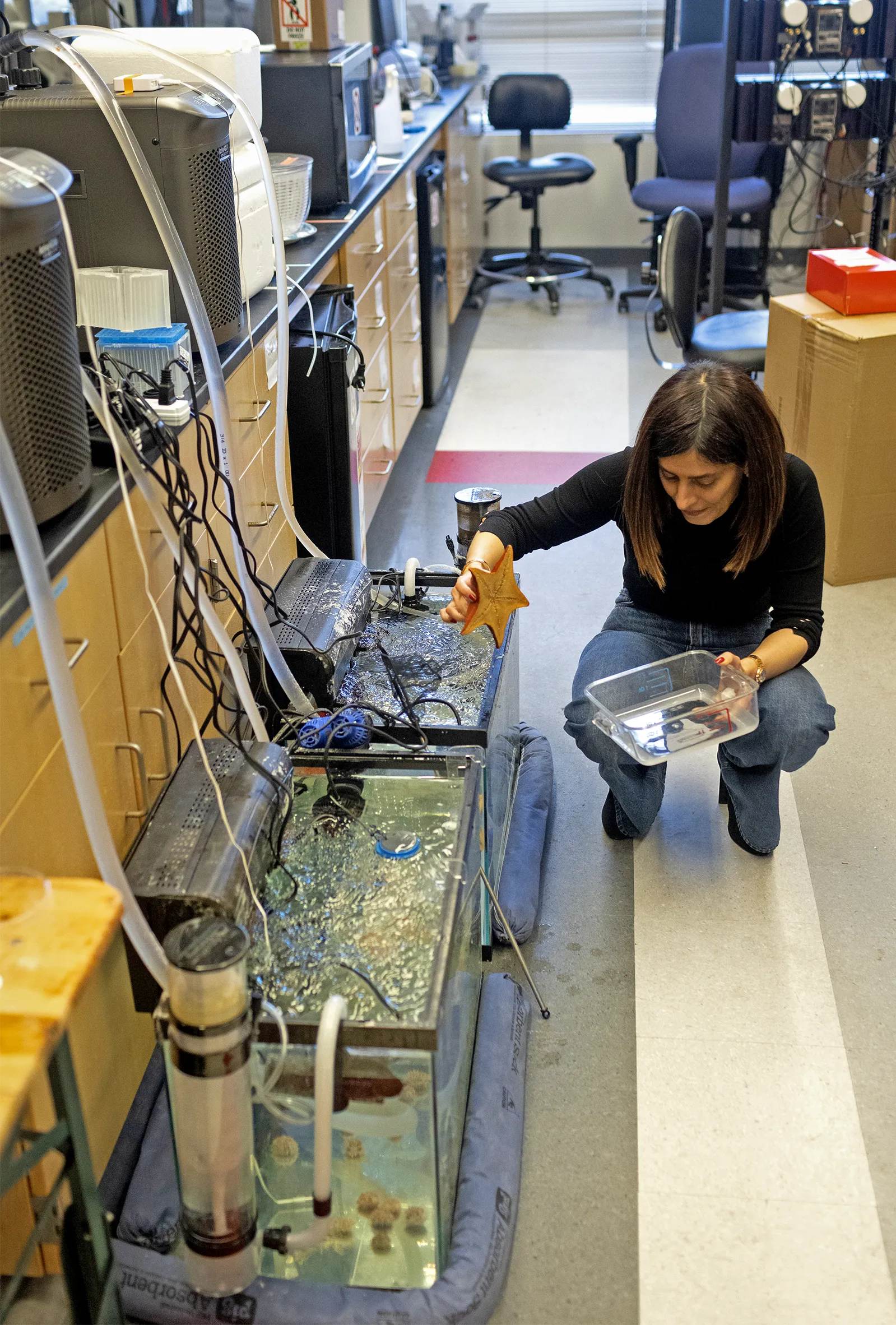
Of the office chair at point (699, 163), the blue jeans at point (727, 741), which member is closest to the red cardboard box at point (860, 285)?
the blue jeans at point (727, 741)

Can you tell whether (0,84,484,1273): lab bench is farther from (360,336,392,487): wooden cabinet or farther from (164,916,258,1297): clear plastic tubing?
(360,336,392,487): wooden cabinet

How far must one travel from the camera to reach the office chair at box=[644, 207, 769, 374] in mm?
3322

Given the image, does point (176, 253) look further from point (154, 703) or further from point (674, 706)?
point (674, 706)

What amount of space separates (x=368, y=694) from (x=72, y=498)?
68cm

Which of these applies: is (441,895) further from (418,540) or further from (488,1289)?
(418,540)

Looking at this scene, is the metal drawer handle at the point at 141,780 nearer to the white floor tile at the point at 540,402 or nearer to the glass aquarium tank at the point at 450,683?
the glass aquarium tank at the point at 450,683

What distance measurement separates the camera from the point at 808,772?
7.89 ft

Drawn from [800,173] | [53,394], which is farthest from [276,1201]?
[800,173]

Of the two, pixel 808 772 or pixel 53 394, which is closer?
pixel 53 394

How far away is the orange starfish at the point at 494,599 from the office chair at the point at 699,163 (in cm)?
334

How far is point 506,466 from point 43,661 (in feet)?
9.02

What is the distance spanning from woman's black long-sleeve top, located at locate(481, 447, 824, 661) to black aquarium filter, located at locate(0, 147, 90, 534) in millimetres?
843

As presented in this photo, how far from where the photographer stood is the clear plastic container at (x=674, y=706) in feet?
6.57

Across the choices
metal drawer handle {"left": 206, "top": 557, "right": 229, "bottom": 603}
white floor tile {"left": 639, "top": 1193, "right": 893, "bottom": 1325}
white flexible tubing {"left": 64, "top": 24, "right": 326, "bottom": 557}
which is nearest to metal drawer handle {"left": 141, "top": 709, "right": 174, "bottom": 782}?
metal drawer handle {"left": 206, "top": 557, "right": 229, "bottom": 603}
